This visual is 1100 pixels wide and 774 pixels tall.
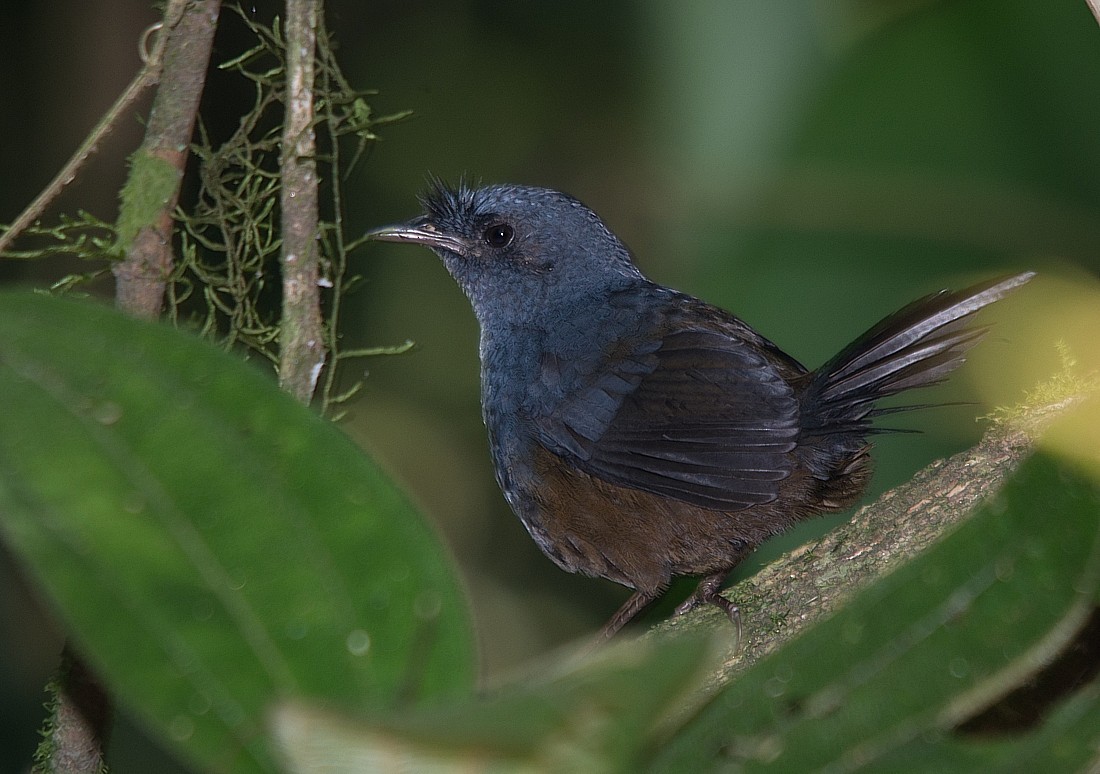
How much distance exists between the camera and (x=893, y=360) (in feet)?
8.72

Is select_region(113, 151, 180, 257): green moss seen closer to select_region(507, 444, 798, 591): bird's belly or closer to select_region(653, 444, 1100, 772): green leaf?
select_region(507, 444, 798, 591): bird's belly

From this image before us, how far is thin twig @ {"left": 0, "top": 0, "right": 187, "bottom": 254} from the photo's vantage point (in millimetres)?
1889

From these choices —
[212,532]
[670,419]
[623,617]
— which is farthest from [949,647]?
[623,617]

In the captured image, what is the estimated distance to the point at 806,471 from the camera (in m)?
2.83

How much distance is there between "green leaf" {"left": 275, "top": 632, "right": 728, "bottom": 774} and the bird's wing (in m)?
2.14

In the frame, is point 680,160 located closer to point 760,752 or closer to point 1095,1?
point 1095,1

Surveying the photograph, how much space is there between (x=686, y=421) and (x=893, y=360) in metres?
0.54

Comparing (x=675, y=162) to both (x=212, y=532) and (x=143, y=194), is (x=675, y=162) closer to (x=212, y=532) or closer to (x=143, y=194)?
(x=143, y=194)

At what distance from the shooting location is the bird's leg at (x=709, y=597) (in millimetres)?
2570

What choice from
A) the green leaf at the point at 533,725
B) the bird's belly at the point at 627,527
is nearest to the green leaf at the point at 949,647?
the green leaf at the point at 533,725

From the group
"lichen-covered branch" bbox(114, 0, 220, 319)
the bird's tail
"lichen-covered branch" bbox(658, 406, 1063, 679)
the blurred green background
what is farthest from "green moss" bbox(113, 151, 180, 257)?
the bird's tail

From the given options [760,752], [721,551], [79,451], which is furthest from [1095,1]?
[721,551]

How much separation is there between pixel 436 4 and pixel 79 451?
15.7 ft

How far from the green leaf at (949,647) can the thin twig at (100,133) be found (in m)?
1.61
